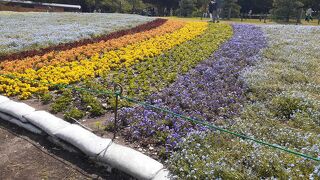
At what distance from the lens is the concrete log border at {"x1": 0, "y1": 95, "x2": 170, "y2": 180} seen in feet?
16.6

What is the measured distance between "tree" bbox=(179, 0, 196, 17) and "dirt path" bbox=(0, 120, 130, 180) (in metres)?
51.3

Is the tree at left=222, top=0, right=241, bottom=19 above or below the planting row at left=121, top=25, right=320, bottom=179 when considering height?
above

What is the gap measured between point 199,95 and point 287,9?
40.5 m

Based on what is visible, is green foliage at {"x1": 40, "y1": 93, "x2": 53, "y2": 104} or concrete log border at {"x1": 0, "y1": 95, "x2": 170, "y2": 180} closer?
concrete log border at {"x1": 0, "y1": 95, "x2": 170, "y2": 180}

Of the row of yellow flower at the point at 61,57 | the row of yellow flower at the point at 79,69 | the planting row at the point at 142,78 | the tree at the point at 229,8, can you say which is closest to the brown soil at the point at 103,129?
the planting row at the point at 142,78

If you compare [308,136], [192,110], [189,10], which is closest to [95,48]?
[192,110]

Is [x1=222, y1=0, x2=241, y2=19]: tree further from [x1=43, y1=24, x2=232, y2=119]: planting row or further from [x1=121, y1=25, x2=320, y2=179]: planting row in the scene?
[x1=121, y1=25, x2=320, y2=179]: planting row

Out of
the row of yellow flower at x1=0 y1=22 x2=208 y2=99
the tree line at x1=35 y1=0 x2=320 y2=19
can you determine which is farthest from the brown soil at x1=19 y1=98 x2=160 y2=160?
the tree line at x1=35 y1=0 x2=320 y2=19

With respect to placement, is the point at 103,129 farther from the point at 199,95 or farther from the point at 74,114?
the point at 199,95

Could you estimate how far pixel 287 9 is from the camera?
143 ft

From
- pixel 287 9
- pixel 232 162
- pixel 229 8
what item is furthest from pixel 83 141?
pixel 229 8

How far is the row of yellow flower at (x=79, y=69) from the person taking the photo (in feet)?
28.5

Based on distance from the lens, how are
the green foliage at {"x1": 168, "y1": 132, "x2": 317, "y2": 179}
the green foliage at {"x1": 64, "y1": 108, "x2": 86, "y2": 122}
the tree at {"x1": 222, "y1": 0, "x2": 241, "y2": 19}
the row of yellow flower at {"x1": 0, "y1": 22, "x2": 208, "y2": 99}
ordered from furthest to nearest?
the tree at {"x1": 222, "y1": 0, "x2": 241, "y2": 19}
the row of yellow flower at {"x1": 0, "y1": 22, "x2": 208, "y2": 99}
the green foliage at {"x1": 64, "y1": 108, "x2": 86, "y2": 122}
the green foliage at {"x1": 168, "y1": 132, "x2": 317, "y2": 179}

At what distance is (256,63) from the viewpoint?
11898mm
